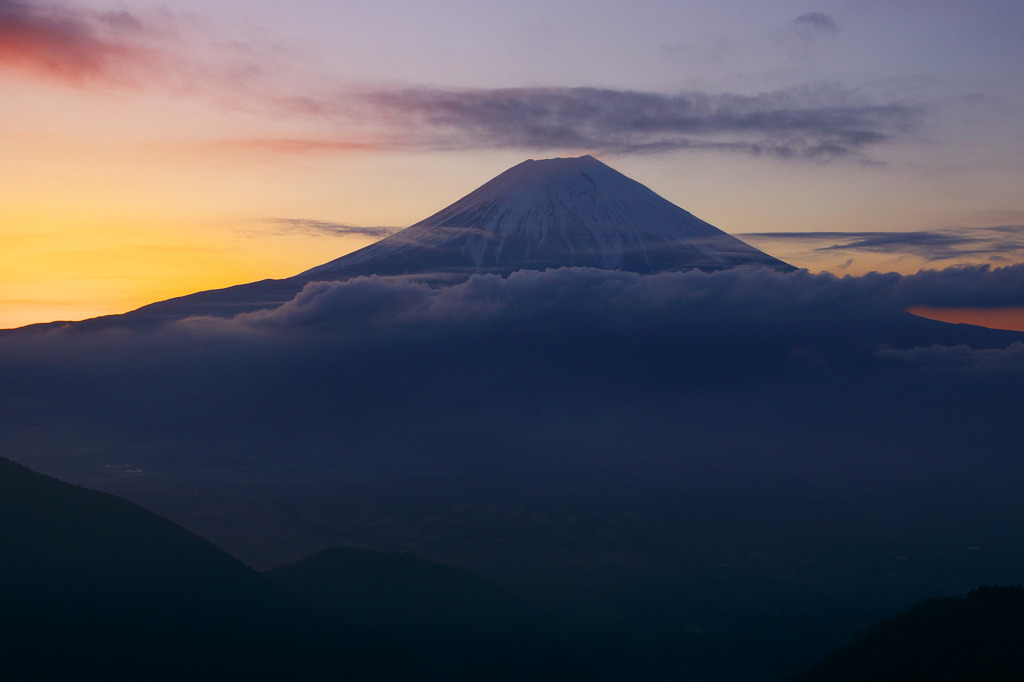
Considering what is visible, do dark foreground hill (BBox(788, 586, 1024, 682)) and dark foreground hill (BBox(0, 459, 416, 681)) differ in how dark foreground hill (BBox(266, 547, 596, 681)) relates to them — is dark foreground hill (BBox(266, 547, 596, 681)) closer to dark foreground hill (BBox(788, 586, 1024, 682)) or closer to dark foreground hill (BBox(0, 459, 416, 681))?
dark foreground hill (BBox(0, 459, 416, 681))

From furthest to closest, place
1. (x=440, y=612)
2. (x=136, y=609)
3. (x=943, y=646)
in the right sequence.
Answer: (x=440, y=612) → (x=136, y=609) → (x=943, y=646)

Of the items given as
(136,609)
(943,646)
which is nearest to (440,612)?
(136,609)

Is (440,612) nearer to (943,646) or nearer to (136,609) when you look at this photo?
(136,609)

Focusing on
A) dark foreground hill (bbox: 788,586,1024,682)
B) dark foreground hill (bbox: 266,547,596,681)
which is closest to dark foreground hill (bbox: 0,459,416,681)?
dark foreground hill (bbox: 266,547,596,681)

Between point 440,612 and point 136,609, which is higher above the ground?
point 136,609

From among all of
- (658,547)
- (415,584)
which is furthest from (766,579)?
(415,584)

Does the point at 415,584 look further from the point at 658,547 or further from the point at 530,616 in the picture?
the point at 658,547
